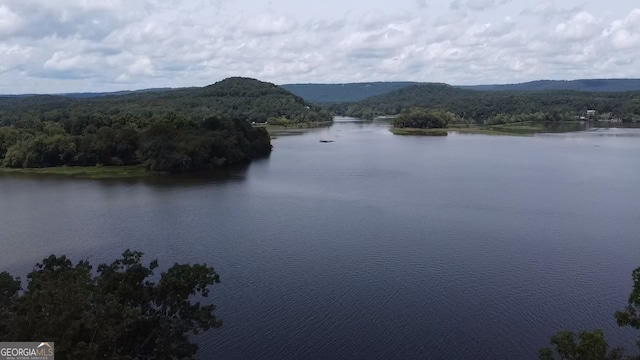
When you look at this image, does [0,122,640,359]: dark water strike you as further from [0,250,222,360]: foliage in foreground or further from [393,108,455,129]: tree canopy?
[393,108,455,129]: tree canopy

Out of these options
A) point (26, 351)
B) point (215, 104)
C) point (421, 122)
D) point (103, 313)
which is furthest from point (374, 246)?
point (215, 104)

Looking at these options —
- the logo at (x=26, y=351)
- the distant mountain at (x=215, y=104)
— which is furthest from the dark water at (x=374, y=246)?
the distant mountain at (x=215, y=104)

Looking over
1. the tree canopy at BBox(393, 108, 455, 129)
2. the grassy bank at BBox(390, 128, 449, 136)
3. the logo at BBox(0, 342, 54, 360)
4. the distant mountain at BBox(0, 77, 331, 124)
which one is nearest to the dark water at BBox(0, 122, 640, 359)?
the logo at BBox(0, 342, 54, 360)

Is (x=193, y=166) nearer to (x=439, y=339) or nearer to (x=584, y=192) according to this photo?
(x=584, y=192)

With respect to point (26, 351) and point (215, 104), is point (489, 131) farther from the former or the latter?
point (26, 351)

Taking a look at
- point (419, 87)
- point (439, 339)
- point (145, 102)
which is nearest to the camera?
point (439, 339)

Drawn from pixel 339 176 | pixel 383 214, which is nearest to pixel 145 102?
pixel 339 176
